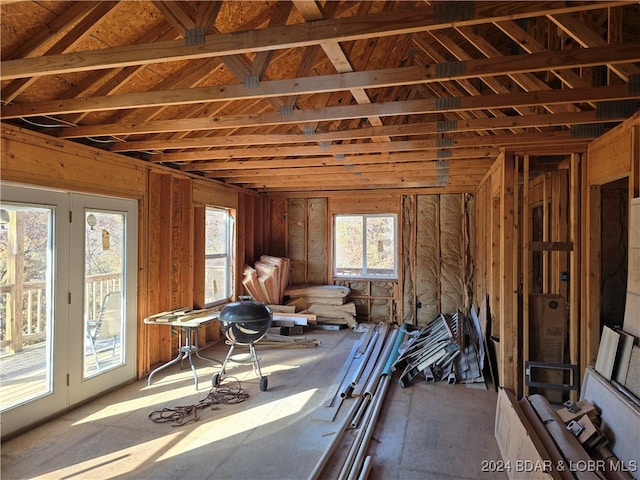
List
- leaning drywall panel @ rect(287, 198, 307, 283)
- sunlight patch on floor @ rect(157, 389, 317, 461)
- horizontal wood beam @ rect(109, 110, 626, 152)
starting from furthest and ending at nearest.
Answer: leaning drywall panel @ rect(287, 198, 307, 283) → sunlight patch on floor @ rect(157, 389, 317, 461) → horizontal wood beam @ rect(109, 110, 626, 152)

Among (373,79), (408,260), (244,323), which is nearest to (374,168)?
Answer: (244,323)

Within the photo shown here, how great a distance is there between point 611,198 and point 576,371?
285 cm

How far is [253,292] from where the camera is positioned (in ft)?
24.5

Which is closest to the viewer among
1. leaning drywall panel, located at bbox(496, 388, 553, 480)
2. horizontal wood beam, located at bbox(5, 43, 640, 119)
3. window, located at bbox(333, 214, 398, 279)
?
horizontal wood beam, located at bbox(5, 43, 640, 119)

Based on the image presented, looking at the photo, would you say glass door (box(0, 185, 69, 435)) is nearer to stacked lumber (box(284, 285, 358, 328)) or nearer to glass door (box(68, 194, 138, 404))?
glass door (box(68, 194, 138, 404))

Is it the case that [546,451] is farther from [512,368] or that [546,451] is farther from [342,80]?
[342,80]

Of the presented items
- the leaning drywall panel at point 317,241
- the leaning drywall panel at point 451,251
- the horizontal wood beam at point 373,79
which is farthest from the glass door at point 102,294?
the leaning drywall panel at point 451,251

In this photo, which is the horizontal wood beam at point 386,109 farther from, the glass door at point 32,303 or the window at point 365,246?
the window at point 365,246

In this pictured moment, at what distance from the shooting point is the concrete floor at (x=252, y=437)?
114 inches

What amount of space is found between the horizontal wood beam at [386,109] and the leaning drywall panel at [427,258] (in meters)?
4.96

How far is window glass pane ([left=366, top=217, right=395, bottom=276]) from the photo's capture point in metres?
8.03

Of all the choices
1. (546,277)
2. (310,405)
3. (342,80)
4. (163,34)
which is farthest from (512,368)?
(163,34)

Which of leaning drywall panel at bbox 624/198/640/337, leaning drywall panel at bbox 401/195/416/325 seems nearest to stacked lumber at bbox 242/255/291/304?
leaning drywall panel at bbox 401/195/416/325

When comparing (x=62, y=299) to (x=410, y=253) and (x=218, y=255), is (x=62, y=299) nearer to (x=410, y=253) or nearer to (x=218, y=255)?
(x=218, y=255)
